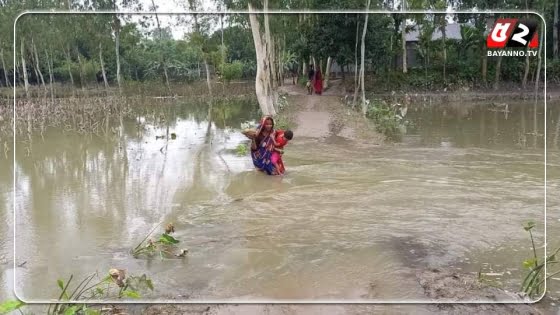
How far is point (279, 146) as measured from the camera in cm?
711

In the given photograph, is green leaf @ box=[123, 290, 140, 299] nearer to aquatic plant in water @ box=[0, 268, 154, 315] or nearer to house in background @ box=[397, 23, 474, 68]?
aquatic plant in water @ box=[0, 268, 154, 315]

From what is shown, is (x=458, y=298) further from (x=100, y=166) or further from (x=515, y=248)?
(x=100, y=166)

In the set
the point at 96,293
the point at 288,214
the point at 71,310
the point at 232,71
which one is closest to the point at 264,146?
the point at 288,214

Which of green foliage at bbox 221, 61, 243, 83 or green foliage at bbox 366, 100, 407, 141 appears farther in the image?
green foliage at bbox 221, 61, 243, 83

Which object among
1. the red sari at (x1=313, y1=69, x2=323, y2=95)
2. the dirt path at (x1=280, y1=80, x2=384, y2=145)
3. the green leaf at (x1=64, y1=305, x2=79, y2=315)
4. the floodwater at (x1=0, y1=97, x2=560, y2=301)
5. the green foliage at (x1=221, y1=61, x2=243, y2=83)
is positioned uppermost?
the green foliage at (x1=221, y1=61, x2=243, y2=83)

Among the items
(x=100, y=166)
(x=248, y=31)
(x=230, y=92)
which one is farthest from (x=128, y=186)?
(x=248, y=31)

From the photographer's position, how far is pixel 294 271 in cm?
386

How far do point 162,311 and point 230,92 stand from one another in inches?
471

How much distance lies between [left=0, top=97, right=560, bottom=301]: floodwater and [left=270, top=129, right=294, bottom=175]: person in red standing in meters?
0.18

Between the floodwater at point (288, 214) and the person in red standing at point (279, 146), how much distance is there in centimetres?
18

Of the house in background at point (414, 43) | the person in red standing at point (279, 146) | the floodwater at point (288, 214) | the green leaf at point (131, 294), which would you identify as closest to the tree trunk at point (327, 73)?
the house in background at point (414, 43)

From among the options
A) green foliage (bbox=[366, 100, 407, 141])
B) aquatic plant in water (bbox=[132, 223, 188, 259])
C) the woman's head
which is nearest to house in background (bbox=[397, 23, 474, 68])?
green foliage (bbox=[366, 100, 407, 141])

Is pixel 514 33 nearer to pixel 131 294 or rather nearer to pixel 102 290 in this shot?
pixel 131 294

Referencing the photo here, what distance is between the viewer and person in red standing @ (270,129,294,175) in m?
6.96
